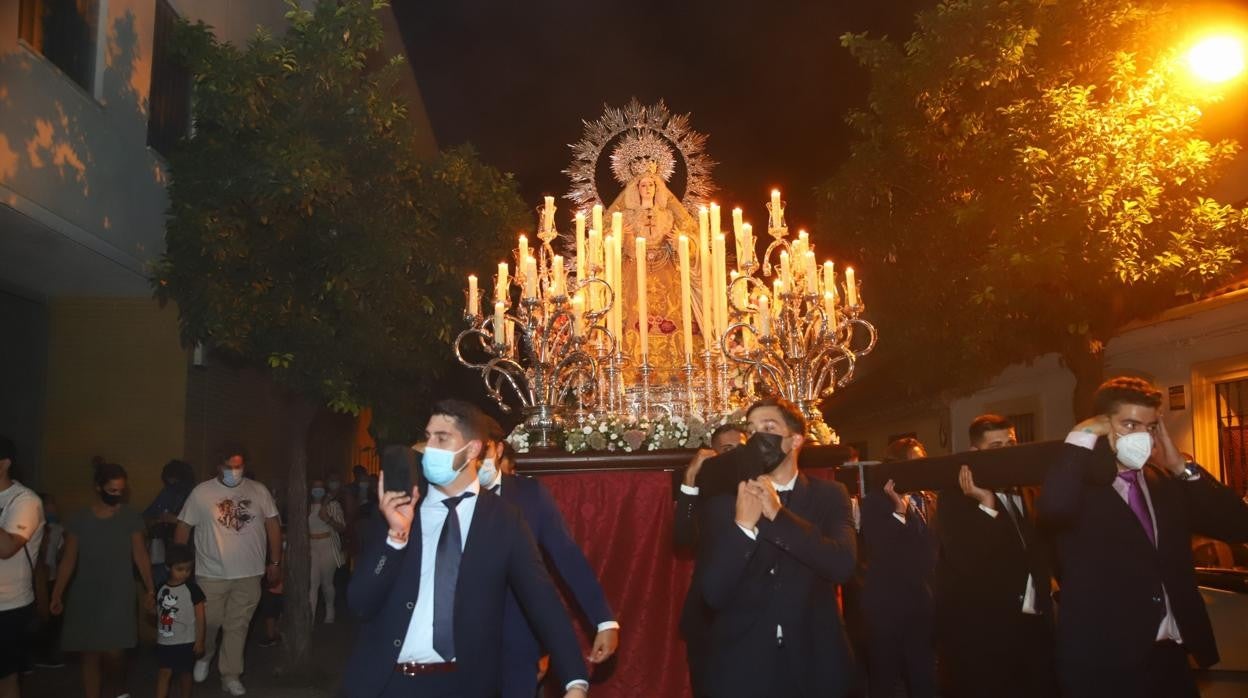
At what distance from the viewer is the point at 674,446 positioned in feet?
26.6

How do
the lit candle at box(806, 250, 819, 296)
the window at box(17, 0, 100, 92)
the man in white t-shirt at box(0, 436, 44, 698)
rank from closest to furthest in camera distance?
the man in white t-shirt at box(0, 436, 44, 698)
the lit candle at box(806, 250, 819, 296)
the window at box(17, 0, 100, 92)

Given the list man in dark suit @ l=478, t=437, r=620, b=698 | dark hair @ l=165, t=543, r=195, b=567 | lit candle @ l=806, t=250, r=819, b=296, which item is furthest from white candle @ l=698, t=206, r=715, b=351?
dark hair @ l=165, t=543, r=195, b=567

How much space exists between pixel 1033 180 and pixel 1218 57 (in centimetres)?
197

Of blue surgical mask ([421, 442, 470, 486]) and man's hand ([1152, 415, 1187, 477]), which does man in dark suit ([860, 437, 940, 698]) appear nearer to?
man's hand ([1152, 415, 1187, 477])

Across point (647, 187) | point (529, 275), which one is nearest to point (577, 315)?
point (529, 275)

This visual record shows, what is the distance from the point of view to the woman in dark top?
26.5ft

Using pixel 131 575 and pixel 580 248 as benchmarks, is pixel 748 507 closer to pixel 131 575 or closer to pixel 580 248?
pixel 580 248

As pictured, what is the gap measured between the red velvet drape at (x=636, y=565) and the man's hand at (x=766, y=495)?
3330 mm

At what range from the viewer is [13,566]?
664 centimetres

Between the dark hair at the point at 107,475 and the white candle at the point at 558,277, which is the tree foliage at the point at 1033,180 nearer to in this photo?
the white candle at the point at 558,277

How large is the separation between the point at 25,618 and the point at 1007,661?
19.3 feet

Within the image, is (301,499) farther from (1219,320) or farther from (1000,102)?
(1219,320)

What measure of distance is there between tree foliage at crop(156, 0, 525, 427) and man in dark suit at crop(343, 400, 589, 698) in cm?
657

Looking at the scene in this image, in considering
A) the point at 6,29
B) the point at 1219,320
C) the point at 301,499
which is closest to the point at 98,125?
the point at 6,29
